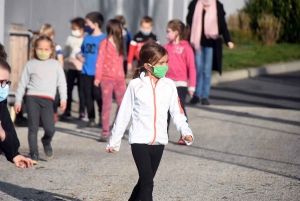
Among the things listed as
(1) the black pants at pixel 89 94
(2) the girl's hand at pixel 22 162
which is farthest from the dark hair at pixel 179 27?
(2) the girl's hand at pixel 22 162

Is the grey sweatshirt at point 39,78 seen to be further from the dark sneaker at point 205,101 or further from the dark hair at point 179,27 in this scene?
the dark sneaker at point 205,101

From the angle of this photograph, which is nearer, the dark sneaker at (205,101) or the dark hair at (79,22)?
the dark hair at (79,22)

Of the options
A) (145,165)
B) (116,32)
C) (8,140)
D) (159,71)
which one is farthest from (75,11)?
(8,140)

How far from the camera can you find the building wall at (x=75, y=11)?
13109 millimetres

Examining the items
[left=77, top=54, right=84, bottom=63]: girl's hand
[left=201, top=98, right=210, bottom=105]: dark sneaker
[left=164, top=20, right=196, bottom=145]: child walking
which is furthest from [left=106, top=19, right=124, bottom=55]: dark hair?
[left=201, top=98, right=210, bottom=105]: dark sneaker

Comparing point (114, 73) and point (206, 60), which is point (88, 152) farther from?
point (206, 60)

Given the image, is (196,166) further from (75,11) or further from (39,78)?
(75,11)

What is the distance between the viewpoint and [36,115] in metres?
8.84

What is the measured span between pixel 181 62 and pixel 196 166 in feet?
5.59

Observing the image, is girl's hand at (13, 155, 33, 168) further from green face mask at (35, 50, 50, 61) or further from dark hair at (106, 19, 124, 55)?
dark hair at (106, 19, 124, 55)

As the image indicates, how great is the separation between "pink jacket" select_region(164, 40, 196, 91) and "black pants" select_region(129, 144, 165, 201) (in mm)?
3765

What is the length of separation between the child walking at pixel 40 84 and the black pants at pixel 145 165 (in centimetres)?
281

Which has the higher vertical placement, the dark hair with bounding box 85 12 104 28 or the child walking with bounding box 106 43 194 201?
the dark hair with bounding box 85 12 104 28

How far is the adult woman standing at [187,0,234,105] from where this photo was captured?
13.3 meters
